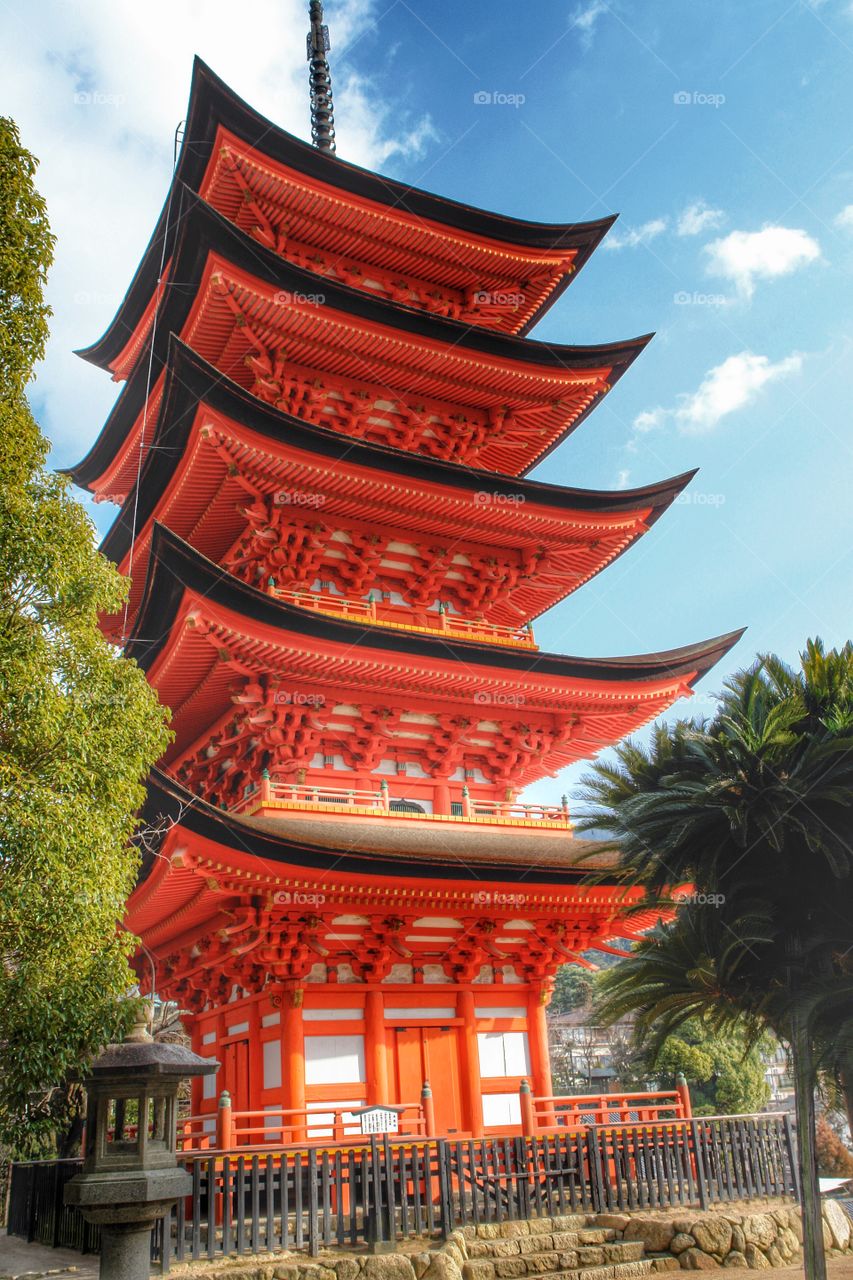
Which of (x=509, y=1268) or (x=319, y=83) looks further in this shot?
(x=319, y=83)

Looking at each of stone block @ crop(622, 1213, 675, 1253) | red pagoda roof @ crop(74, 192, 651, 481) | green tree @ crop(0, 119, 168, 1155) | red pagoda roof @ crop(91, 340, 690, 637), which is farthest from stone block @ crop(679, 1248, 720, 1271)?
red pagoda roof @ crop(74, 192, 651, 481)

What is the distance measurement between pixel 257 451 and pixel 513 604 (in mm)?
7671

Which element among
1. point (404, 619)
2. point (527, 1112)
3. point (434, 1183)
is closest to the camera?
point (527, 1112)

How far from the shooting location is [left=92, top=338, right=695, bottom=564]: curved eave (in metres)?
16.9

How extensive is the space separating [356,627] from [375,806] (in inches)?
122

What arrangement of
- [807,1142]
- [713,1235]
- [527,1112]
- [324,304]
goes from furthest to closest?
[324,304]
[527,1112]
[713,1235]
[807,1142]

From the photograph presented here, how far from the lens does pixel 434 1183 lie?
1421 cm

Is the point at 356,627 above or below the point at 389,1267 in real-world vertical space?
above

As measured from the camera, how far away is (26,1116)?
11.1m

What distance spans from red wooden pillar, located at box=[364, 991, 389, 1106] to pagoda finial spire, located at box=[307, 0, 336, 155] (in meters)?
21.3

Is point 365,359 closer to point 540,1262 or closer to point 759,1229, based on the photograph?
point 540,1262

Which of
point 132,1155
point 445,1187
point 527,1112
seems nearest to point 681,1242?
point 527,1112

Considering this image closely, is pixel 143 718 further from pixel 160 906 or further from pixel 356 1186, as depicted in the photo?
pixel 356 1186

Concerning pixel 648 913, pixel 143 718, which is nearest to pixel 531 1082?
pixel 648 913
